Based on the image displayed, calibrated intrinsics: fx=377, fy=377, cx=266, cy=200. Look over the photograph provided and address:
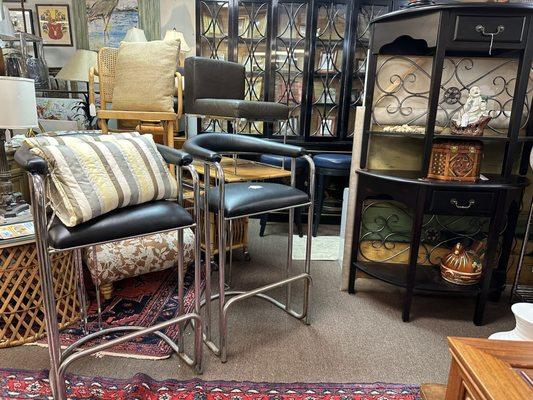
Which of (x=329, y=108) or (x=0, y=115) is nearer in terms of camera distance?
(x=0, y=115)

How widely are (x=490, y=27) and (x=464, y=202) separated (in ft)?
2.53

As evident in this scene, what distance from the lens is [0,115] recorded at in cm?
165

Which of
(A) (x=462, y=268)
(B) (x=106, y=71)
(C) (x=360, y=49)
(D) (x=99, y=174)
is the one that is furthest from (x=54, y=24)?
(A) (x=462, y=268)

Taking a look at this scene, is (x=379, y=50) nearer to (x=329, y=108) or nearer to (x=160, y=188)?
(x=160, y=188)

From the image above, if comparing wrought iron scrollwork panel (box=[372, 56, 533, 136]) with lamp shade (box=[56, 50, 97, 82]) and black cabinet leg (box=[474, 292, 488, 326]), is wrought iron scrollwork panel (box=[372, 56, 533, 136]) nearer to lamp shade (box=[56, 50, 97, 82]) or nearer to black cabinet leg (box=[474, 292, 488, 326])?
black cabinet leg (box=[474, 292, 488, 326])

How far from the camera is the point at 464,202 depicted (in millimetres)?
1765

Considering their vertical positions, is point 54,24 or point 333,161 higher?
point 54,24

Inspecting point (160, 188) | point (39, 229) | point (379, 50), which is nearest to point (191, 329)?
point (160, 188)

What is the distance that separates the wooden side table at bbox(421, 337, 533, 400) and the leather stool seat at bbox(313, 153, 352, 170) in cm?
217

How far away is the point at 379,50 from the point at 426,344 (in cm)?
145

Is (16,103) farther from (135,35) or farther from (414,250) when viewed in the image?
(135,35)

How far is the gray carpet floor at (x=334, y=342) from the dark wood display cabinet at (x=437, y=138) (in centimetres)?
13

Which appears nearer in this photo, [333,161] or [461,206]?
[461,206]

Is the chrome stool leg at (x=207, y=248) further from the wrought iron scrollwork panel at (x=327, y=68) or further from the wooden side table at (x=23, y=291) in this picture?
the wrought iron scrollwork panel at (x=327, y=68)
